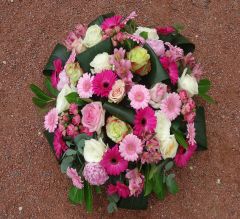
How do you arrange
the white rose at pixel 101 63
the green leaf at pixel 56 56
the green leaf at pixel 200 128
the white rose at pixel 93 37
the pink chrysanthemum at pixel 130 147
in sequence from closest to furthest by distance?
the pink chrysanthemum at pixel 130 147 < the white rose at pixel 101 63 < the white rose at pixel 93 37 < the green leaf at pixel 200 128 < the green leaf at pixel 56 56

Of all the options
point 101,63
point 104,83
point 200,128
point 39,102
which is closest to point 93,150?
point 104,83

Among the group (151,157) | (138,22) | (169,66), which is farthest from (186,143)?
(138,22)

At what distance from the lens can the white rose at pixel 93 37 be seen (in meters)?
2.13

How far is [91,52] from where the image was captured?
212 cm

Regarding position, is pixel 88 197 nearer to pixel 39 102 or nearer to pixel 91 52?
pixel 39 102

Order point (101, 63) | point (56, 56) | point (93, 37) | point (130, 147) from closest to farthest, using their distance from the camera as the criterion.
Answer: point (130, 147) < point (101, 63) < point (93, 37) < point (56, 56)

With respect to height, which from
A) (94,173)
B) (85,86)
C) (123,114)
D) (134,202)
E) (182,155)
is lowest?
(134,202)

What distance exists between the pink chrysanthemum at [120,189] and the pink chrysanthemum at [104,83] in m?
0.44

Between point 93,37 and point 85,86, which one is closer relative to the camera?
point 85,86

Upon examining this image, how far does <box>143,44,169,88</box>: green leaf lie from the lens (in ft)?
6.66

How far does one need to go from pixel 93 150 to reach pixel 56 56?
730 millimetres

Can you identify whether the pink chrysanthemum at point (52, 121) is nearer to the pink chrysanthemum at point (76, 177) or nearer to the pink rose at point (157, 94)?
the pink chrysanthemum at point (76, 177)

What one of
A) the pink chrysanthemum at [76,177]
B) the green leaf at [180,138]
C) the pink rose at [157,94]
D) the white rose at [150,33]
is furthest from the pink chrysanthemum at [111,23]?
the pink chrysanthemum at [76,177]

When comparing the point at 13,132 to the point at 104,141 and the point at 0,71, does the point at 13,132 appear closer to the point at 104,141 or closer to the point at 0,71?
the point at 0,71
